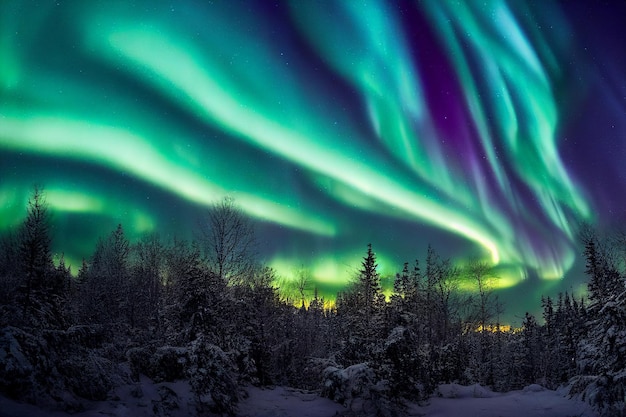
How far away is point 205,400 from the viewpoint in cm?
1521

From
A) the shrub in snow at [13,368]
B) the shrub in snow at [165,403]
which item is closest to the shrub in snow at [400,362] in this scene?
the shrub in snow at [165,403]

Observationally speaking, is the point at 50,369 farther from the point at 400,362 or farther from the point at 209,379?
the point at 400,362

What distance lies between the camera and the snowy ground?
11.5 meters

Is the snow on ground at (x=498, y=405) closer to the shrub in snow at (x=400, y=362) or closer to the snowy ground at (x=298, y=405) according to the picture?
the snowy ground at (x=298, y=405)

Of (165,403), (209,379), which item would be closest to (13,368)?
(165,403)

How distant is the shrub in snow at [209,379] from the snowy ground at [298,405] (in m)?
0.62

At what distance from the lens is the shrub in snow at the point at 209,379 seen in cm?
1517

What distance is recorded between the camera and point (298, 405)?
63.3 ft

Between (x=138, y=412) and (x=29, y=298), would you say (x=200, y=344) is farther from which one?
(x=29, y=298)

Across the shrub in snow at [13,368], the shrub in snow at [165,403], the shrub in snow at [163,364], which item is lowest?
the shrub in snow at [165,403]

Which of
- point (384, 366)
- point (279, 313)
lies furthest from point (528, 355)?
point (384, 366)

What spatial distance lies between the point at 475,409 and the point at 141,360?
1715 centimetres

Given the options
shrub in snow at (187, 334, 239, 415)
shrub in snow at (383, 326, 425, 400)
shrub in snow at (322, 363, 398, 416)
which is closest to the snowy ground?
shrub in snow at (187, 334, 239, 415)

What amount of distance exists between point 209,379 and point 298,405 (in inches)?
238
